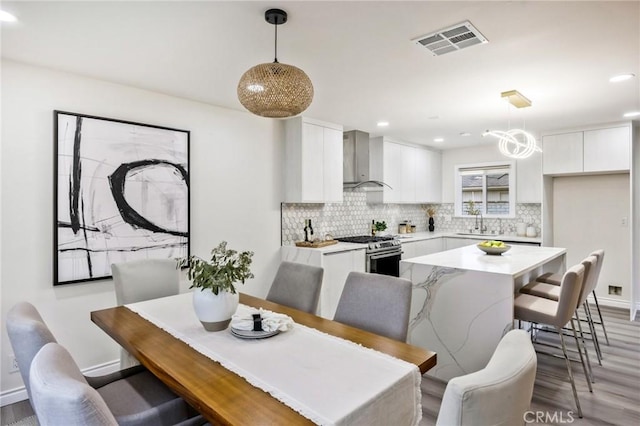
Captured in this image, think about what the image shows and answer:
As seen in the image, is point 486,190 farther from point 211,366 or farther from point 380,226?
point 211,366

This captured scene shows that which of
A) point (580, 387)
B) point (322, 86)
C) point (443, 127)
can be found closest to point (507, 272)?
point (580, 387)

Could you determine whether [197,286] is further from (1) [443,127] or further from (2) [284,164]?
(1) [443,127]

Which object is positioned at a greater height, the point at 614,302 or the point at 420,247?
the point at 420,247

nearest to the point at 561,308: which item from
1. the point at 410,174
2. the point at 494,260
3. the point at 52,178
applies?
the point at 494,260

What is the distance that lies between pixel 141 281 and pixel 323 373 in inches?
72.1

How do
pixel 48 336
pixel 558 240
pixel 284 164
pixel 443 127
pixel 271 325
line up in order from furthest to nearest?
pixel 558 240 < pixel 443 127 < pixel 284 164 < pixel 271 325 < pixel 48 336

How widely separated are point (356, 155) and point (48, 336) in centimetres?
411

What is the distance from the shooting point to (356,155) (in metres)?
4.98

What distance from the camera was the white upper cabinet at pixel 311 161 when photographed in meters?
4.17

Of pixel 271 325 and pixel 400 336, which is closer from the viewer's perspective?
pixel 271 325

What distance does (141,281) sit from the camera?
8.57 feet

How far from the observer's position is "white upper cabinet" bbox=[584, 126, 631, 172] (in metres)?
4.46

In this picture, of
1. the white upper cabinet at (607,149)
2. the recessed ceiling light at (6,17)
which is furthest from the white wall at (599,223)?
the recessed ceiling light at (6,17)

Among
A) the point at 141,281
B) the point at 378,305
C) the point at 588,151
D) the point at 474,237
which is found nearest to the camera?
the point at 378,305
